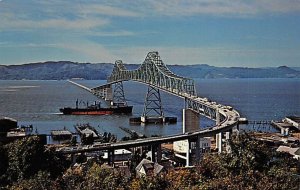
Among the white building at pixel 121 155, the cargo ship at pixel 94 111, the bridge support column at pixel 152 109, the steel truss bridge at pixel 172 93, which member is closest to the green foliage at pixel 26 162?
the steel truss bridge at pixel 172 93

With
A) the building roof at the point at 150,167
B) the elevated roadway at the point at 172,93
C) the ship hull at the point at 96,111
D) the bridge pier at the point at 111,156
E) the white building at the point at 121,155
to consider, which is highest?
the elevated roadway at the point at 172,93

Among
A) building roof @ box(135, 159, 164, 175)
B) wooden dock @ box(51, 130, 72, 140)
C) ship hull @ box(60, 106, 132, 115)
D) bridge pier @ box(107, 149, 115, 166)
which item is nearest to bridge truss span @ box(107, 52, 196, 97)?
ship hull @ box(60, 106, 132, 115)

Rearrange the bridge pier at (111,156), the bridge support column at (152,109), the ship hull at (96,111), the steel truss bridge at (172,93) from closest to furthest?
the bridge pier at (111,156) → the steel truss bridge at (172,93) → the bridge support column at (152,109) → the ship hull at (96,111)

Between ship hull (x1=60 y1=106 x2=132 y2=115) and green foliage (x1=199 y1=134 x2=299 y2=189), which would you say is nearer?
green foliage (x1=199 y1=134 x2=299 y2=189)

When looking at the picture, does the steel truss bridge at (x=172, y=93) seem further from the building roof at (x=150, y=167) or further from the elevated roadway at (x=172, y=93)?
the building roof at (x=150, y=167)

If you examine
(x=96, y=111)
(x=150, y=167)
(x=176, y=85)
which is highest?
(x=176, y=85)

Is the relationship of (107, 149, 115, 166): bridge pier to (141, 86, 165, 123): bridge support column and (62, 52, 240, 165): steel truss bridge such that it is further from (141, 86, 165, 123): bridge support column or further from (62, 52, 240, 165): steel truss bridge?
(141, 86, 165, 123): bridge support column

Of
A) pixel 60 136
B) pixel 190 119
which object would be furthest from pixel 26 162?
pixel 190 119

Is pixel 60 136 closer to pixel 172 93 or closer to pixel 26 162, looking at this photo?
pixel 172 93
